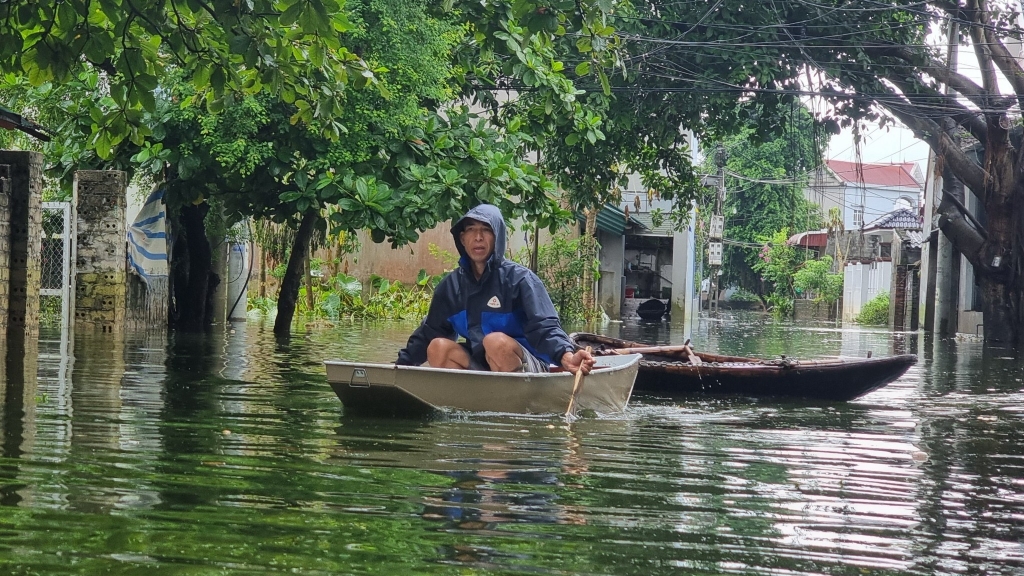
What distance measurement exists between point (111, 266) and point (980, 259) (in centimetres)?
1510

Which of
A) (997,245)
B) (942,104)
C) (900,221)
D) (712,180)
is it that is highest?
(712,180)

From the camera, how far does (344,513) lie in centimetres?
416

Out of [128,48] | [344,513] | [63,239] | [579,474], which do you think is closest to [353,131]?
[63,239]

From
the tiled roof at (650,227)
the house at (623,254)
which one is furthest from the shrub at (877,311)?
the tiled roof at (650,227)

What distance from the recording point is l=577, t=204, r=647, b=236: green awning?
31250 mm

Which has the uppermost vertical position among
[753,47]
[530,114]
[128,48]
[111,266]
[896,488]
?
[753,47]

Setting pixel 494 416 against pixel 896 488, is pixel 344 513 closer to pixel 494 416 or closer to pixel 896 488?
pixel 896 488

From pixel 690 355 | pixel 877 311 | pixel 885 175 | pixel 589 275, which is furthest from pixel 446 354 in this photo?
pixel 885 175

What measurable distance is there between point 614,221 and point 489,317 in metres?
25.5

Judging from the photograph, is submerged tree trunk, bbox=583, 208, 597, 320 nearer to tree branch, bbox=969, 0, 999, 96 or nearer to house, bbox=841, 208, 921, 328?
house, bbox=841, 208, 921, 328

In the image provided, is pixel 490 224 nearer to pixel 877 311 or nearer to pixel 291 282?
pixel 291 282

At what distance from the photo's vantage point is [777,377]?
953cm

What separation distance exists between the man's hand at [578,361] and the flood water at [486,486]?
347mm

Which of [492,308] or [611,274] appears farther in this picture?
[611,274]
